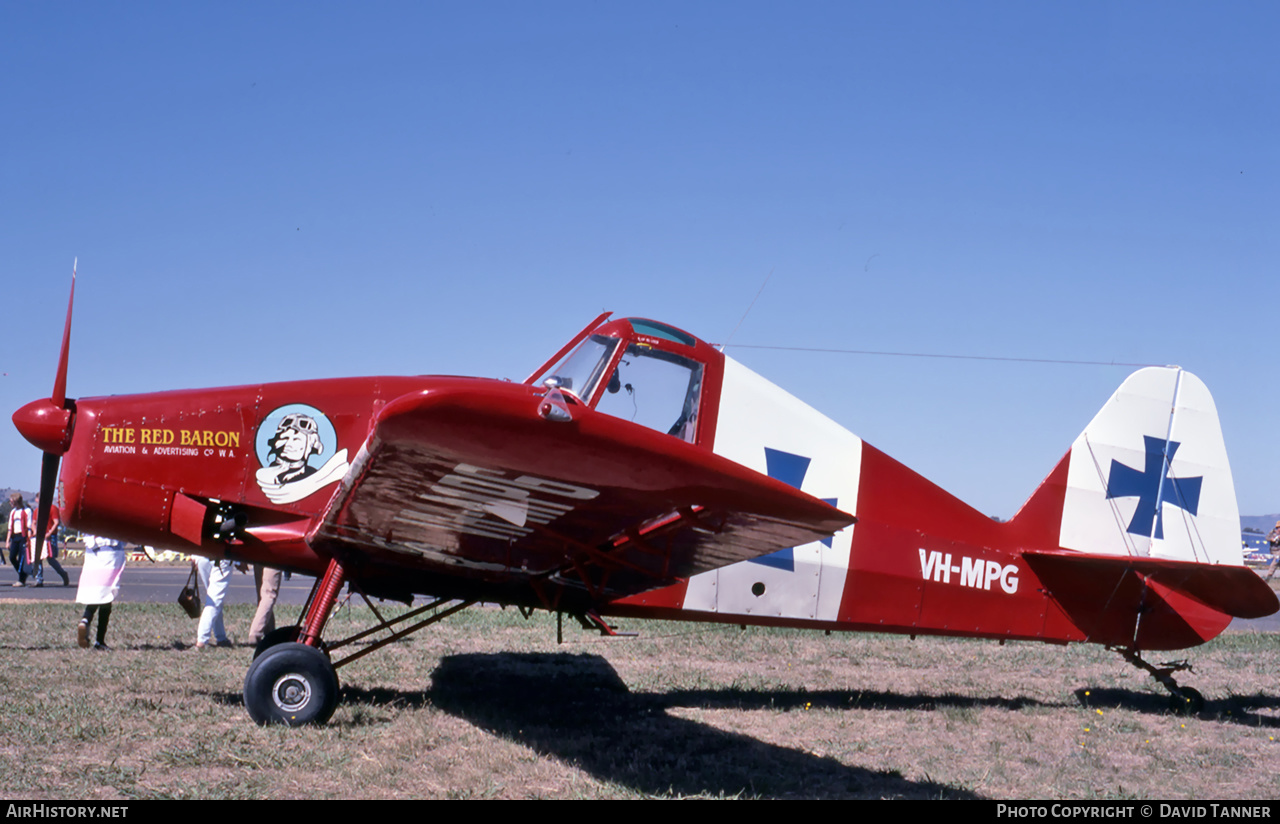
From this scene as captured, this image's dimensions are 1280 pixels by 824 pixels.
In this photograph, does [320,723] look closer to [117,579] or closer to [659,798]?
[659,798]

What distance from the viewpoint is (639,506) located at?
4258mm

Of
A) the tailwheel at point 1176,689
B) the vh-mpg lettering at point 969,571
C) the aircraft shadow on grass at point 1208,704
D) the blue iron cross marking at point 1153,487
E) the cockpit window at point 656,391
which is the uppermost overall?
Answer: the cockpit window at point 656,391

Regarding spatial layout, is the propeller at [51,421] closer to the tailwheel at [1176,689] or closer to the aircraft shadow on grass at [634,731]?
the aircraft shadow on grass at [634,731]

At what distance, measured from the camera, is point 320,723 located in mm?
5711

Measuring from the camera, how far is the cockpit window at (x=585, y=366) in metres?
6.32

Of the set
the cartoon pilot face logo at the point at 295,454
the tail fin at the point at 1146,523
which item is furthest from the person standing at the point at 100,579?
the tail fin at the point at 1146,523

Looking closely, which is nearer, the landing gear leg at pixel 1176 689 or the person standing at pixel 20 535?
the landing gear leg at pixel 1176 689

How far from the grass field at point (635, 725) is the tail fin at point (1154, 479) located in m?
1.39

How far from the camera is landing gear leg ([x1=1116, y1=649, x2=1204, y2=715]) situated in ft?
24.7

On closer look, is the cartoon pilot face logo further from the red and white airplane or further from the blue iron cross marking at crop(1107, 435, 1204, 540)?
the blue iron cross marking at crop(1107, 435, 1204, 540)

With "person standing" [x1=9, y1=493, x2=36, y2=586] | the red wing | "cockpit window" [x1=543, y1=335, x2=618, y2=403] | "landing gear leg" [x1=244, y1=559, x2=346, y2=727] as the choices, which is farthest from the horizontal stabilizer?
A: "person standing" [x1=9, y1=493, x2=36, y2=586]

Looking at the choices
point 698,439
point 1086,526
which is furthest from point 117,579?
point 1086,526

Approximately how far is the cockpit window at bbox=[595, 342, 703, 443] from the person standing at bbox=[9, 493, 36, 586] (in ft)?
53.4

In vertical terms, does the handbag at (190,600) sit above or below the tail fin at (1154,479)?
below
